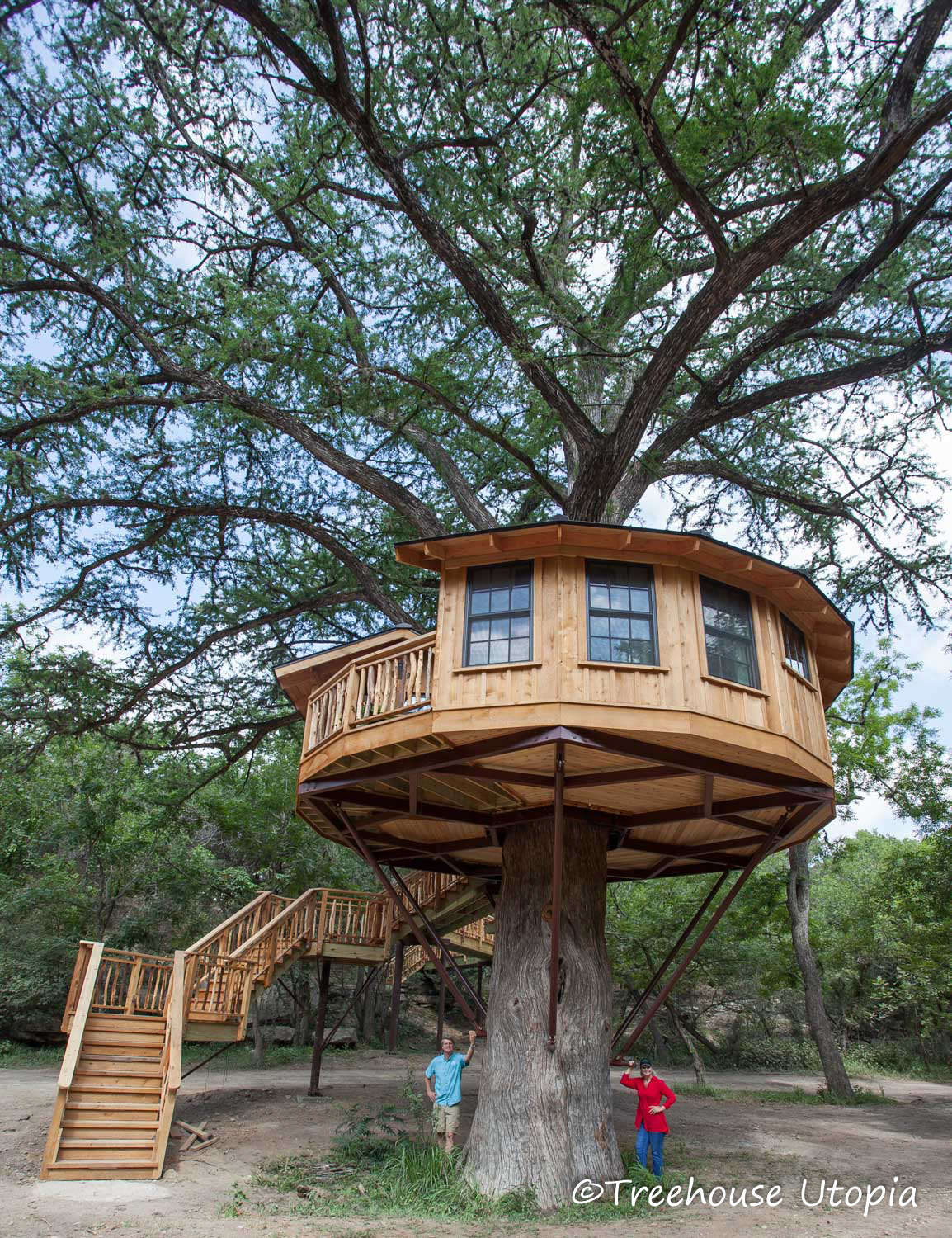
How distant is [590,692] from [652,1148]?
20.7 feet

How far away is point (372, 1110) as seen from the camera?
15.2m

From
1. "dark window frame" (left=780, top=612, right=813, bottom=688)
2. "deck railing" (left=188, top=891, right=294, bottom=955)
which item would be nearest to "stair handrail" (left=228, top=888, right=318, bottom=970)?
"deck railing" (left=188, top=891, right=294, bottom=955)

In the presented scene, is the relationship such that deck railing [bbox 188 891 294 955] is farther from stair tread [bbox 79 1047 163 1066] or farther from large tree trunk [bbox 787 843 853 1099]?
large tree trunk [bbox 787 843 853 1099]

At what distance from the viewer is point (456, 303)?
15375 millimetres

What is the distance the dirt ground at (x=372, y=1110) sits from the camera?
8.64 meters

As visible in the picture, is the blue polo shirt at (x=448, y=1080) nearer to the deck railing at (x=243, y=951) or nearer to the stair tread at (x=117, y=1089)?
the stair tread at (x=117, y=1089)

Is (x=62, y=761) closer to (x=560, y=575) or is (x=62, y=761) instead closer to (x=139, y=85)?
(x=139, y=85)

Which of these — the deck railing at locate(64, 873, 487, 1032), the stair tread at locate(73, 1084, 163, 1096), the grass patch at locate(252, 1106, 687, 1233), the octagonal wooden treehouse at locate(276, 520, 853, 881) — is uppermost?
the octagonal wooden treehouse at locate(276, 520, 853, 881)

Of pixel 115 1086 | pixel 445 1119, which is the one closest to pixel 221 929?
pixel 115 1086

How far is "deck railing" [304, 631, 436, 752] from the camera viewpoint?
32.9ft

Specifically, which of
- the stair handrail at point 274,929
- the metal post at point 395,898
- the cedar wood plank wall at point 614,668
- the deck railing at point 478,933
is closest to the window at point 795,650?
the cedar wood plank wall at point 614,668

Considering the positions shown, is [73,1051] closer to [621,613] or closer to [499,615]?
[499,615]

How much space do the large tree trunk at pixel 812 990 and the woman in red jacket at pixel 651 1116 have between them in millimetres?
11909

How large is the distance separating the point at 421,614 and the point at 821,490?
898 centimetres
